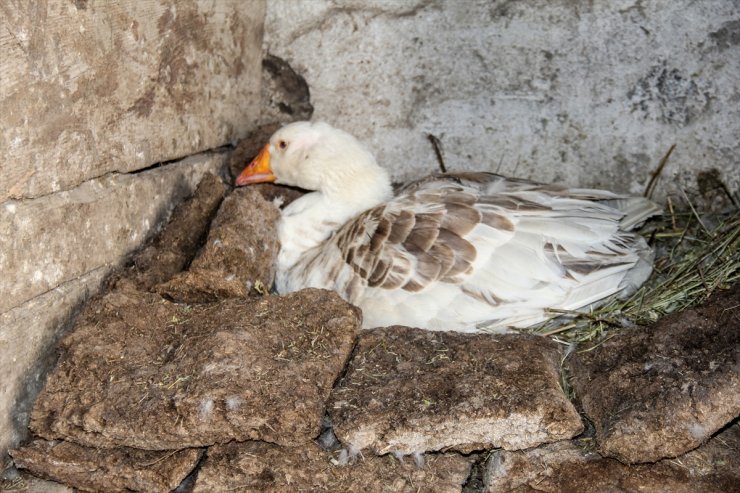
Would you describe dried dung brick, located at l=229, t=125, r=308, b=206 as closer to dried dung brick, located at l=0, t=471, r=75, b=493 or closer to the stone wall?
the stone wall

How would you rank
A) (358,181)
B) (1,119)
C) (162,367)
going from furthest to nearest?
1. (358,181)
2. (162,367)
3. (1,119)

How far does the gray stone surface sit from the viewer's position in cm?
312

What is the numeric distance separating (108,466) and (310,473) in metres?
0.79

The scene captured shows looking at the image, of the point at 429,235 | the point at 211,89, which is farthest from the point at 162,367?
the point at 211,89

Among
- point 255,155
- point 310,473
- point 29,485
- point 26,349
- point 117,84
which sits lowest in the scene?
point 29,485

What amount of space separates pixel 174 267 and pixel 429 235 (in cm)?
127

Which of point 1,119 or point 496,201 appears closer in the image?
point 1,119

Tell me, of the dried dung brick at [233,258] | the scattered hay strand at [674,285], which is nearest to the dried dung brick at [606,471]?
the scattered hay strand at [674,285]

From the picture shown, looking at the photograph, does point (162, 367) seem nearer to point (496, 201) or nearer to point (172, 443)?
point (172, 443)

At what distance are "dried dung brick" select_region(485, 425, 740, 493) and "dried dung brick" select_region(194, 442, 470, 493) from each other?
19 centimetres

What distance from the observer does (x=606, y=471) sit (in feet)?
9.96

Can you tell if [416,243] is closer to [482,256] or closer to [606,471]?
[482,256]

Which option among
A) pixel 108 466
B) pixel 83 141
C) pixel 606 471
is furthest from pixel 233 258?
pixel 606 471

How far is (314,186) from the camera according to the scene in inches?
186
